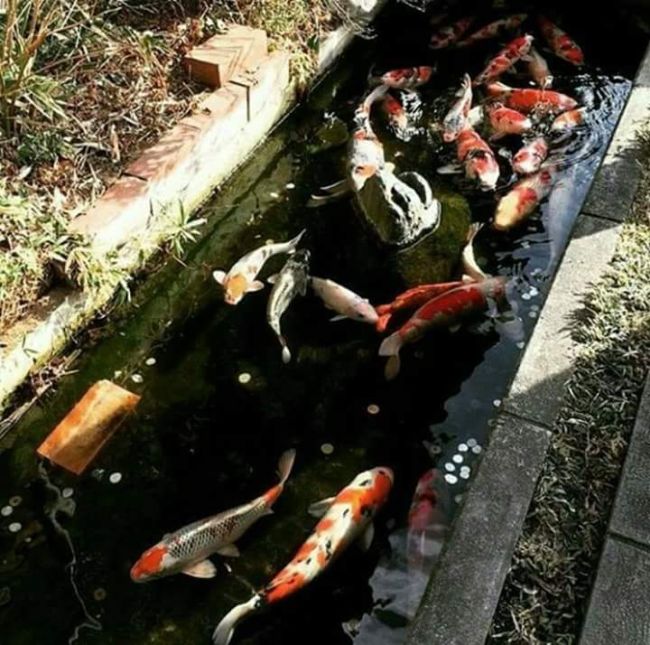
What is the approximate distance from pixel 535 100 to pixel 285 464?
420 centimetres

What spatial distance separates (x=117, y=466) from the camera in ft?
14.7

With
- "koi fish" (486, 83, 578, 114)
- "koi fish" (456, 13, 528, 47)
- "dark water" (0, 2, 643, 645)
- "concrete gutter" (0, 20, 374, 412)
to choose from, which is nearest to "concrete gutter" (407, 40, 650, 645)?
"dark water" (0, 2, 643, 645)

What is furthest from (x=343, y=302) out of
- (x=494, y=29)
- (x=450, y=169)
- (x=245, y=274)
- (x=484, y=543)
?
(x=494, y=29)

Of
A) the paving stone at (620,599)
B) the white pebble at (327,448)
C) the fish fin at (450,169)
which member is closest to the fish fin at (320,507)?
the white pebble at (327,448)

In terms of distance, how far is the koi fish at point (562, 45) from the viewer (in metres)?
7.73

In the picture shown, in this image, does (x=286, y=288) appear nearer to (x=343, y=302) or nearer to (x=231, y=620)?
(x=343, y=302)

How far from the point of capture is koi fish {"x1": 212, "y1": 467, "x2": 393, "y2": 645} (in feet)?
12.3

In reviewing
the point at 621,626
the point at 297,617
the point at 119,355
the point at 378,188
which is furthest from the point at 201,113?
the point at 621,626

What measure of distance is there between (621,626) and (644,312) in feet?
6.14

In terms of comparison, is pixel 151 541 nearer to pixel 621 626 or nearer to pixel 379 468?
pixel 379 468

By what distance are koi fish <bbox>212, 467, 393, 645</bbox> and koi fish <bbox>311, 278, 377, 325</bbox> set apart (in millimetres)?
1158

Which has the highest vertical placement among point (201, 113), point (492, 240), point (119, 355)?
point (201, 113)

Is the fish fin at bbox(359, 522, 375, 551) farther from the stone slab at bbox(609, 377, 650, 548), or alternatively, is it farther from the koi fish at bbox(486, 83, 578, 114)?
the koi fish at bbox(486, 83, 578, 114)

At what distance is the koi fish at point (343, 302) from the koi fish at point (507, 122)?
2403 mm
